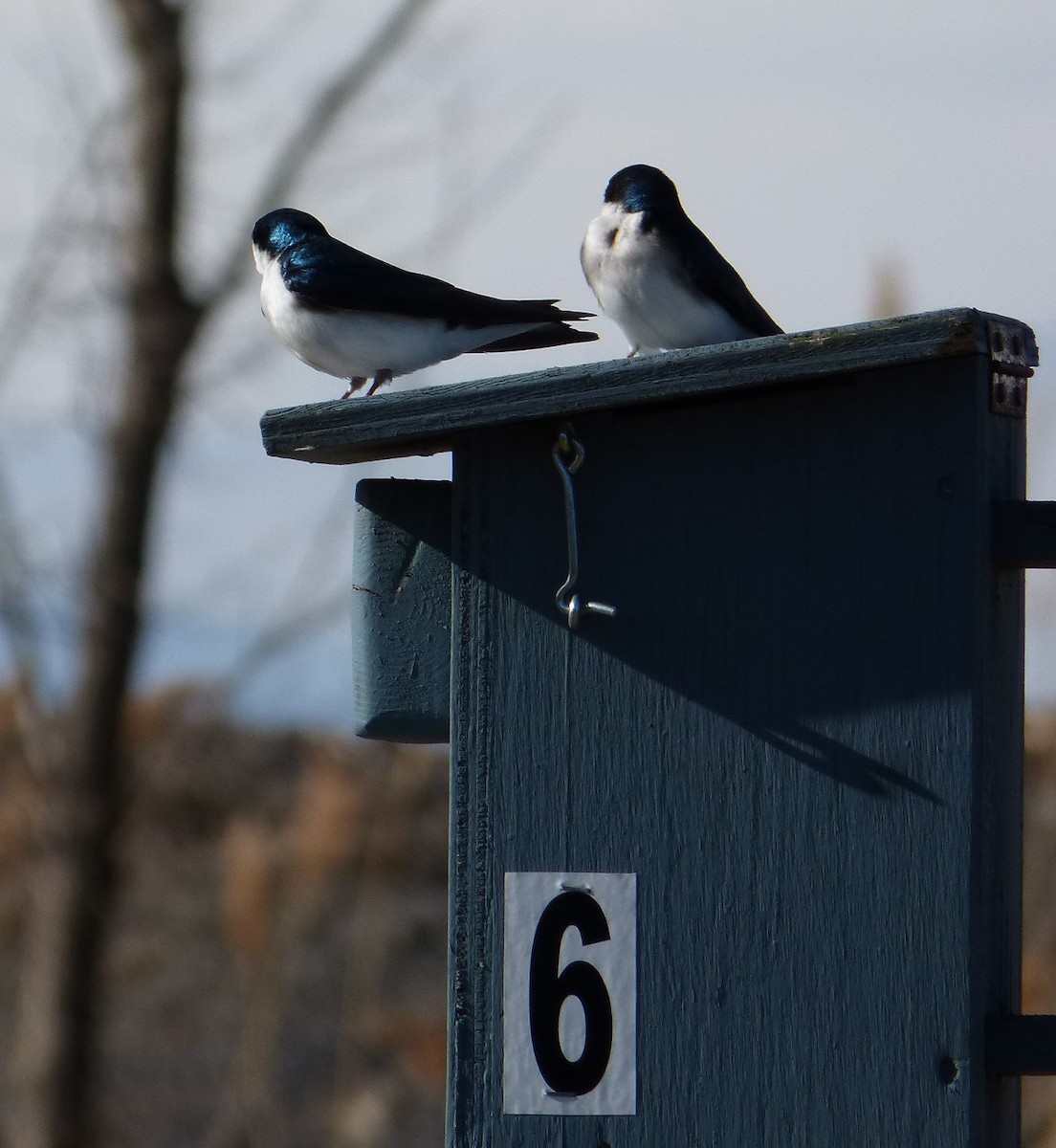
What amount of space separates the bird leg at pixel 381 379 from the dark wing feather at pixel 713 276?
435 millimetres

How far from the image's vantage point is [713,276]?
2365 mm

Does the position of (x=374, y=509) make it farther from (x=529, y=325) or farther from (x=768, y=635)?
(x=768, y=635)

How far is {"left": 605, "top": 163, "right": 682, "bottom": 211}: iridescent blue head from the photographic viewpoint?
2.43m

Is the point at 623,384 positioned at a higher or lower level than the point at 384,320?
lower

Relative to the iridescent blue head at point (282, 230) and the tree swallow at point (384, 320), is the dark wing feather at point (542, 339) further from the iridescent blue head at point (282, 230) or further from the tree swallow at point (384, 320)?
the iridescent blue head at point (282, 230)

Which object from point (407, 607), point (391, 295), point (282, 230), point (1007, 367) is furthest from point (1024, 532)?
point (282, 230)

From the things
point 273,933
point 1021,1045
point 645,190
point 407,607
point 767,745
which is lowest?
point 273,933

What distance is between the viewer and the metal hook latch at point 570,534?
80.4 inches

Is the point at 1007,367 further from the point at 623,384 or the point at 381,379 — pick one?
the point at 381,379

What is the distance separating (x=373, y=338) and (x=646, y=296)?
0.39 m

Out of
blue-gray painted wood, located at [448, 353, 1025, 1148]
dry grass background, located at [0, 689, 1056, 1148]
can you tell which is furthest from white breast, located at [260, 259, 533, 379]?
dry grass background, located at [0, 689, 1056, 1148]

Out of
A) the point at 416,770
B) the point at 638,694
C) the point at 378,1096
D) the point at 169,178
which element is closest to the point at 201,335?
the point at 169,178

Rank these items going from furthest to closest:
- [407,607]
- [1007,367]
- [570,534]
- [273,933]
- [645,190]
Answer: [273,933], [645,190], [407,607], [570,534], [1007,367]

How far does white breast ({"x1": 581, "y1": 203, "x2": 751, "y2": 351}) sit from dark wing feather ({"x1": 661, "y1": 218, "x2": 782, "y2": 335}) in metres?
0.01
